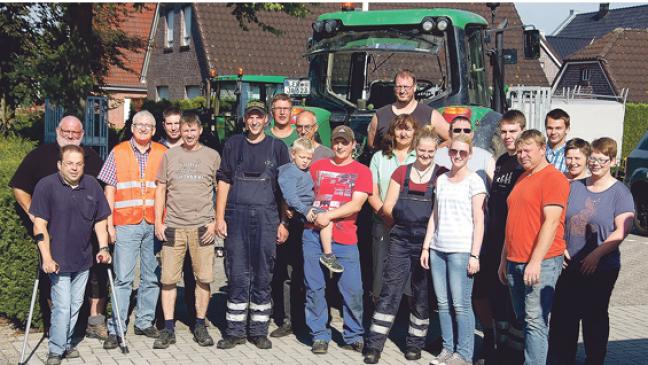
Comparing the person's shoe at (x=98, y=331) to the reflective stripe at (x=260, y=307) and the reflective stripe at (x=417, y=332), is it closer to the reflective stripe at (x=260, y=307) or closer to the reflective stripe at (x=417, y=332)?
the reflective stripe at (x=260, y=307)

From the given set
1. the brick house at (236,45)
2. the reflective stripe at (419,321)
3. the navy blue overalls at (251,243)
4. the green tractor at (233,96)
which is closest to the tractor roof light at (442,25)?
the navy blue overalls at (251,243)

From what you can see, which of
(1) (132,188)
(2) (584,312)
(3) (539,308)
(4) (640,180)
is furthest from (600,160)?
(4) (640,180)

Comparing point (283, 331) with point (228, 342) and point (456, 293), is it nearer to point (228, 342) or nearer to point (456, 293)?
point (228, 342)

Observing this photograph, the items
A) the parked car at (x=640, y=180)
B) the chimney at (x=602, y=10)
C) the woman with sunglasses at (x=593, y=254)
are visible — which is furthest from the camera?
the chimney at (x=602, y=10)

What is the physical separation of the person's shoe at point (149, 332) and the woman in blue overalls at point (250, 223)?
2.12 ft

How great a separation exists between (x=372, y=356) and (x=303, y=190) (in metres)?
1.48

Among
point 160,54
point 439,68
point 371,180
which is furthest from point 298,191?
point 160,54

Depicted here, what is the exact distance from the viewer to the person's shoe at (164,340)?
23.6ft

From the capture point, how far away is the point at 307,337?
25.5 ft

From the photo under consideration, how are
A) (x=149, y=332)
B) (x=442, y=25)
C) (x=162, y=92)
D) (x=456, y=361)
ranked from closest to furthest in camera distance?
(x=456, y=361) < (x=149, y=332) < (x=442, y=25) < (x=162, y=92)

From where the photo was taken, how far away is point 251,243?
7.30 m

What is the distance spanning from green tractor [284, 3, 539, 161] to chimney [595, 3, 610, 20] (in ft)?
175

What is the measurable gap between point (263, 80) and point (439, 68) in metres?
11.8

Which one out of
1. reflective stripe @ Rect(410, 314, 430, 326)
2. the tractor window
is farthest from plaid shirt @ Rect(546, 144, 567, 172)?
the tractor window
